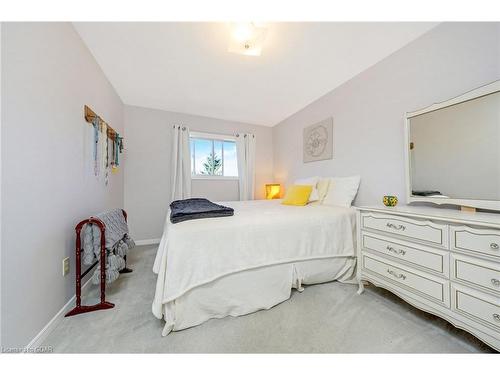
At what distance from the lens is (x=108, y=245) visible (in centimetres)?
160

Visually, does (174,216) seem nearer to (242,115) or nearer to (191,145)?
(191,145)

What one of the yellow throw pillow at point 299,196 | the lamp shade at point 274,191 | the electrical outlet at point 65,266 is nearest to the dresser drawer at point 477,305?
the yellow throw pillow at point 299,196

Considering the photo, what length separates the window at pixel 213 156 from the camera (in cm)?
372

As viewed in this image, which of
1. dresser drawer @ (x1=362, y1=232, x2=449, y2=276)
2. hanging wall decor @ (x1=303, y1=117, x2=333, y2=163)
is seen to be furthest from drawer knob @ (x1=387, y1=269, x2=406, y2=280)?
hanging wall decor @ (x1=303, y1=117, x2=333, y2=163)

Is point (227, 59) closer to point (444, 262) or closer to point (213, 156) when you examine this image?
point (213, 156)

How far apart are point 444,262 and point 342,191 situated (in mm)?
1287

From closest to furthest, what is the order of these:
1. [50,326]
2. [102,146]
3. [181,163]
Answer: [50,326], [102,146], [181,163]

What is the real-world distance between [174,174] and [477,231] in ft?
11.6

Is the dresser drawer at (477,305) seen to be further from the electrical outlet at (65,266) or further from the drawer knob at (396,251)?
the electrical outlet at (65,266)

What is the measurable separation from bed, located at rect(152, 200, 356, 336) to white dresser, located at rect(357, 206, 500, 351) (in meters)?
0.33

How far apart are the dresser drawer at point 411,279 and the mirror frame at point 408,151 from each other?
65 cm

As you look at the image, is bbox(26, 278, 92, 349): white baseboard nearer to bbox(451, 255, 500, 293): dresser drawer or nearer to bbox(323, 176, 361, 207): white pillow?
bbox(451, 255, 500, 293): dresser drawer

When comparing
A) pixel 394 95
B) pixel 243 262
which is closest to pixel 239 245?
pixel 243 262
